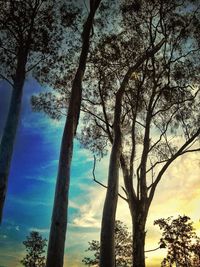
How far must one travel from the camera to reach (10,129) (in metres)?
9.49

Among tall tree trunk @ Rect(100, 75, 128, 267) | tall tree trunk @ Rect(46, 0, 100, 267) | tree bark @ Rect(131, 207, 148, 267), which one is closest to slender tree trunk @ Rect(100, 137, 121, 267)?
tall tree trunk @ Rect(100, 75, 128, 267)

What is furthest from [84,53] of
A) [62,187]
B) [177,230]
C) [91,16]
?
[177,230]

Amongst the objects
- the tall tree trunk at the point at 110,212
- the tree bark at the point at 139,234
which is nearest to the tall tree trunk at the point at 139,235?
the tree bark at the point at 139,234

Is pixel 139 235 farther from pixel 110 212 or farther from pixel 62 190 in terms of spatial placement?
pixel 62 190

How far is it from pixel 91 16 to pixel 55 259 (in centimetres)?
769

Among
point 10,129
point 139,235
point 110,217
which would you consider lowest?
point 110,217

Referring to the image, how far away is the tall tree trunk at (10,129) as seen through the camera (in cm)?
853

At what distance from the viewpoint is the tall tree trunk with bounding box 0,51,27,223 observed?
8.53 metres

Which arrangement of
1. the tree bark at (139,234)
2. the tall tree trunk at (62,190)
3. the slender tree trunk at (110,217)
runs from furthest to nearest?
the tree bark at (139,234) < the slender tree trunk at (110,217) < the tall tree trunk at (62,190)

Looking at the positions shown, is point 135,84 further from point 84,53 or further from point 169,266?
point 169,266

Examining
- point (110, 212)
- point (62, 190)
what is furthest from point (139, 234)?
point (62, 190)

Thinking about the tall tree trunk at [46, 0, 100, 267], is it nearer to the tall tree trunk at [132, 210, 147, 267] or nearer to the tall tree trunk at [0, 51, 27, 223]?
the tall tree trunk at [0, 51, 27, 223]

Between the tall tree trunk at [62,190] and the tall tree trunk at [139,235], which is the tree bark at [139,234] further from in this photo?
the tall tree trunk at [62,190]

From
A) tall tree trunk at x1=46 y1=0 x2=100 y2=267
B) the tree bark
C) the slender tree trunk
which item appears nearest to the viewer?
tall tree trunk at x1=46 y1=0 x2=100 y2=267
